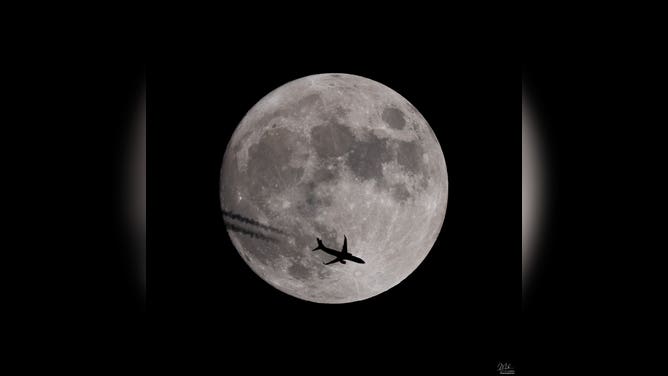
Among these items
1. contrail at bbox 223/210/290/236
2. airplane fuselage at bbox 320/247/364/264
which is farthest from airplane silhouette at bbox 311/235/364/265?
contrail at bbox 223/210/290/236

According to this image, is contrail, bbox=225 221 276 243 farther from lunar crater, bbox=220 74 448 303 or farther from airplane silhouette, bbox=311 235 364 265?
airplane silhouette, bbox=311 235 364 265

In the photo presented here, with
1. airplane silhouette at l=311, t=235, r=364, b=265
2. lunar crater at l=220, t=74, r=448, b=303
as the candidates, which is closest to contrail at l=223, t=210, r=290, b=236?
lunar crater at l=220, t=74, r=448, b=303

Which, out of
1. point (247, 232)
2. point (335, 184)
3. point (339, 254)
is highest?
point (335, 184)

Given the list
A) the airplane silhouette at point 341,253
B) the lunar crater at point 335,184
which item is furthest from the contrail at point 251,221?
the airplane silhouette at point 341,253

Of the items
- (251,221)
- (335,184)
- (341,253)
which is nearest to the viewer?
(335,184)

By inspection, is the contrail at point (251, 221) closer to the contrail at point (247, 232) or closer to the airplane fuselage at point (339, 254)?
the contrail at point (247, 232)

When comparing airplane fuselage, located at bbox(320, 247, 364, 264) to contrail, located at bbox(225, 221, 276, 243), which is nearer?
airplane fuselage, located at bbox(320, 247, 364, 264)

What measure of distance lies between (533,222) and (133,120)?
258 cm

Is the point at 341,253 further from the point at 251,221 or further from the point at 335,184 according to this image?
the point at 251,221

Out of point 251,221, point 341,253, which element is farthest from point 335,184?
point 251,221

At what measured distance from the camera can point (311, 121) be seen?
3.63 metres

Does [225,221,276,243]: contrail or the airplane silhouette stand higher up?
[225,221,276,243]: contrail

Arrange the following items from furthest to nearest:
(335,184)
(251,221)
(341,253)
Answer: (251,221) < (341,253) < (335,184)

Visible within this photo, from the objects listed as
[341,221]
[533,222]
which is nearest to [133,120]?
[341,221]
